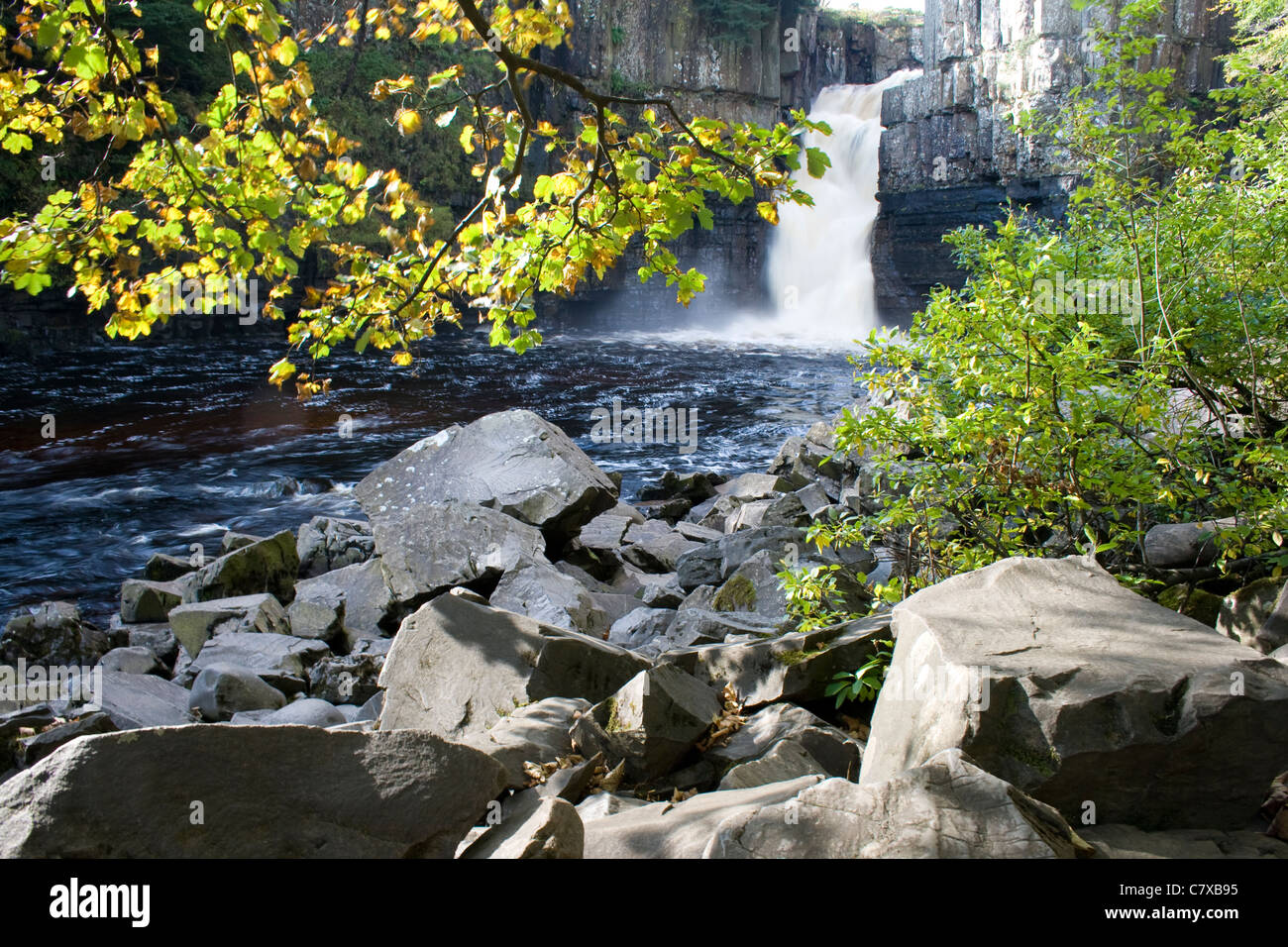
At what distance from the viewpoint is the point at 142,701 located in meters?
5.12

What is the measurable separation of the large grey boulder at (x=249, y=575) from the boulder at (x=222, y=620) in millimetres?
642

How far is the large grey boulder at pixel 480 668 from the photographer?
403 centimetres

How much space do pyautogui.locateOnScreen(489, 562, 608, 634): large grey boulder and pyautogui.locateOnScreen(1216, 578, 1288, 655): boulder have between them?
149 inches

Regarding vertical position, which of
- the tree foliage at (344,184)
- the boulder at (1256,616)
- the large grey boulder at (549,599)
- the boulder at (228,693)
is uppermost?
the tree foliage at (344,184)

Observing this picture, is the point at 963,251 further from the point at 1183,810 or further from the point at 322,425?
the point at 322,425

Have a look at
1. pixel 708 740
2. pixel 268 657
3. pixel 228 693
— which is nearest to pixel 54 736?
pixel 228 693

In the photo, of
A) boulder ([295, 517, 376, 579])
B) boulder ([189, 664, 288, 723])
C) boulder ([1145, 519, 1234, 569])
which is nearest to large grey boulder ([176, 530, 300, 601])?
boulder ([295, 517, 376, 579])

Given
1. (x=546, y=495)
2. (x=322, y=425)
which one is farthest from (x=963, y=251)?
(x=322, y=425)

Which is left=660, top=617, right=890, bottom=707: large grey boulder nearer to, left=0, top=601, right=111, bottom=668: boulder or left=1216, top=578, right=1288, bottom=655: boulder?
left=1216, top=578, right=1288, bottom=655: boulder

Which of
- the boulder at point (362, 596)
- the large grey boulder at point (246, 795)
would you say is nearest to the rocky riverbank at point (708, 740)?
the large grey boulder at point (246, 795)

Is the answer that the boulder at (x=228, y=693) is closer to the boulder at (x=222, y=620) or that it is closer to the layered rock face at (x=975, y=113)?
the boulder at (x=222, y=620)

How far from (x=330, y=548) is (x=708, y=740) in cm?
644

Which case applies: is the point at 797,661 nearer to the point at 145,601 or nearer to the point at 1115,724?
the point at 1115,724

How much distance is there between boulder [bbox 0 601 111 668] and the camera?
641 centimetres
